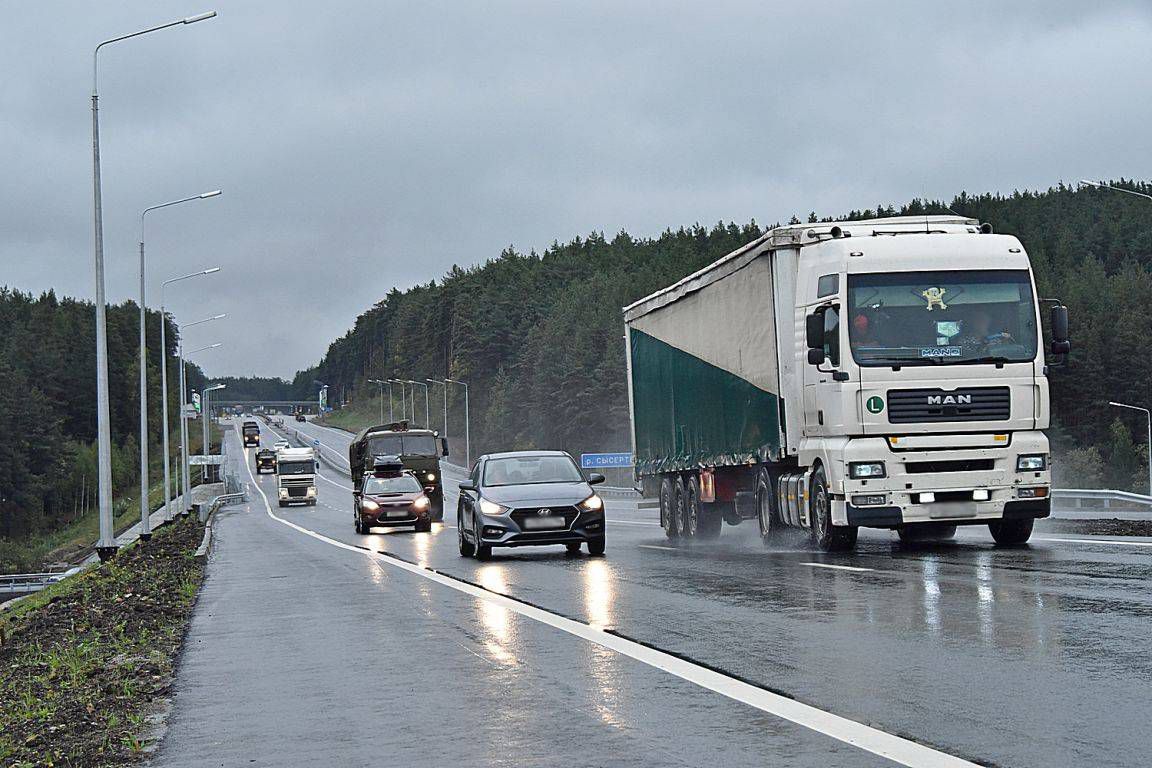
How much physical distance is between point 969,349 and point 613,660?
35.1ft

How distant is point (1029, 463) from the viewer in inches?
795

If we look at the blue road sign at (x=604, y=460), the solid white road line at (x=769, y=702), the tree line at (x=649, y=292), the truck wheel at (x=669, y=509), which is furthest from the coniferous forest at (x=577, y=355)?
the solid white road line at (x=769, y=702)

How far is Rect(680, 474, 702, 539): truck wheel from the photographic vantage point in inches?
1097

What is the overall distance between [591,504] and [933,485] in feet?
17.4

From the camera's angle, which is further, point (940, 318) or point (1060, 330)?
point (940, 318)

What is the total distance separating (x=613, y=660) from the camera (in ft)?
34.4

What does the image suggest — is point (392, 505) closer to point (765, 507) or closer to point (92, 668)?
point (765, 507)

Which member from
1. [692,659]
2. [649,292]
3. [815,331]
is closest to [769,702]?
[692,659]

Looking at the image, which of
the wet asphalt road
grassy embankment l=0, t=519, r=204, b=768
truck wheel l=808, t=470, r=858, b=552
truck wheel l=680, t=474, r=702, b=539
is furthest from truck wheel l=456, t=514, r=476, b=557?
truck wheel l=808, t=470, r=858, b=552

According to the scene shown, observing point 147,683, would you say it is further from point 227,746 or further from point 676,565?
point 676,565

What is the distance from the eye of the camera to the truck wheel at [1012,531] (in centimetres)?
2103

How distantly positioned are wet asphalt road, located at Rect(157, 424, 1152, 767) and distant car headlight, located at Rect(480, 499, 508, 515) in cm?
380

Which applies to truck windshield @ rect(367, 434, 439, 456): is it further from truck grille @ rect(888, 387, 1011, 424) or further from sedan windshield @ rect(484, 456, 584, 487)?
truck grille @ rect(888, 387, 1011, 424)

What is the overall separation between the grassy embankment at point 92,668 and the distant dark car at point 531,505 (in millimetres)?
3998
